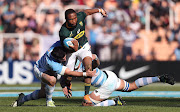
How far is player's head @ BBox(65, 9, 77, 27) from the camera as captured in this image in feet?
27.3

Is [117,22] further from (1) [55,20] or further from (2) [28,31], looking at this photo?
(2) [28,31]

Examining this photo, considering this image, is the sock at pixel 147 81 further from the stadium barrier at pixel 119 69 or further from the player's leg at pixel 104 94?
the stadium barrier at pixel 119 69

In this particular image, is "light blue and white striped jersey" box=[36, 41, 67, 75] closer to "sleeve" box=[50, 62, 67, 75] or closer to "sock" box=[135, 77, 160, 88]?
"sleeve" box=[50, 62, 67, 75]

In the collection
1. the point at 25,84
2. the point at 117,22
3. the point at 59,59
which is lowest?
the point at 25,84

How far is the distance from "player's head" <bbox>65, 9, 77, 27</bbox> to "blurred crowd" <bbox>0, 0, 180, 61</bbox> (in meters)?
7.81

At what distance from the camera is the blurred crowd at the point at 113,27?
16875mm

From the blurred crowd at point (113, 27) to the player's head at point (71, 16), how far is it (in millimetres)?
7808

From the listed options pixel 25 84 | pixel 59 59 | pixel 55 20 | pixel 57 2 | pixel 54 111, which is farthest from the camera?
pixel 57 2

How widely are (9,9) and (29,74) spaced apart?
3416mm

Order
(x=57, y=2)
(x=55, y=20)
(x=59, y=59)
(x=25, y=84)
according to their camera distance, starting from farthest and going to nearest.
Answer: (x=57, y=2), (x=55, y=20), (x=25, y=84), (x=59, y=59)

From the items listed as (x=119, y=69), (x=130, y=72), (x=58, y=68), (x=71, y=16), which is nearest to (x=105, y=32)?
(x=119, y=69)

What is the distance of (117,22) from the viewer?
1780 cm

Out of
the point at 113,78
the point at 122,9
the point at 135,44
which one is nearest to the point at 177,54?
the point at 135,44

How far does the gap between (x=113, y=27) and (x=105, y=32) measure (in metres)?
0.51
